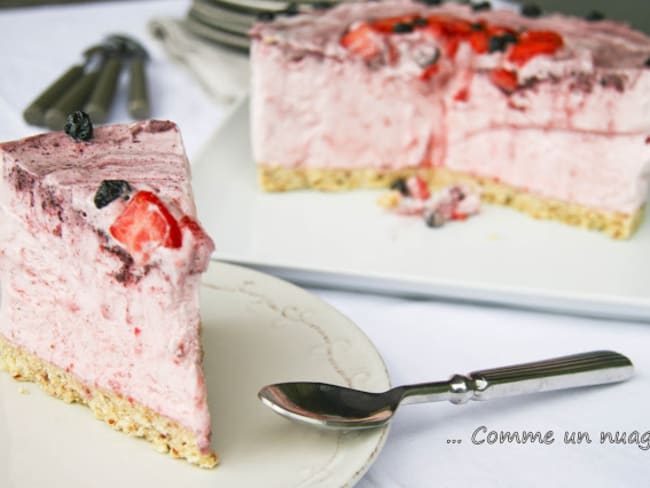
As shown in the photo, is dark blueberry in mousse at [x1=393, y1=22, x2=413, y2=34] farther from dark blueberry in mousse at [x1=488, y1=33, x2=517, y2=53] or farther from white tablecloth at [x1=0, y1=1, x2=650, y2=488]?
white tablecloth at [x1=0, y1=1, x2=650, y2=488]

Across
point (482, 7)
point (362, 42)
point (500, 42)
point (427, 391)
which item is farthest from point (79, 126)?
point (482, 7)

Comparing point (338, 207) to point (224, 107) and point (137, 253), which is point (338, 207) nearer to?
point (224, 107)

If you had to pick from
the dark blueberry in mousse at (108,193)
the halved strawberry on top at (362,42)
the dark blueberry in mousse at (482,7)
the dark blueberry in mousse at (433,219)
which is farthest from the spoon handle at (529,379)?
Result: the dark blueberry in mousse at (482,7)

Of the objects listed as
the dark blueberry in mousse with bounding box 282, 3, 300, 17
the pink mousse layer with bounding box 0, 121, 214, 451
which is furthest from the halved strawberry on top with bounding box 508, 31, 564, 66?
the pink mousse layer with bounding box 0, 121, 214, 451

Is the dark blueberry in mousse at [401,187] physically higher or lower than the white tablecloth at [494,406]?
higher

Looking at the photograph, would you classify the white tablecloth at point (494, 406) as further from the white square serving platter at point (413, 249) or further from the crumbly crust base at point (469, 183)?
the crumbly crust base at point (469, 183)

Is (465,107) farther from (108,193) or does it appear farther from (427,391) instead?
(108,193)

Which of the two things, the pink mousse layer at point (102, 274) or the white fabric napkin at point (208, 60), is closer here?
the pink mousse layer at point (102, 274)
